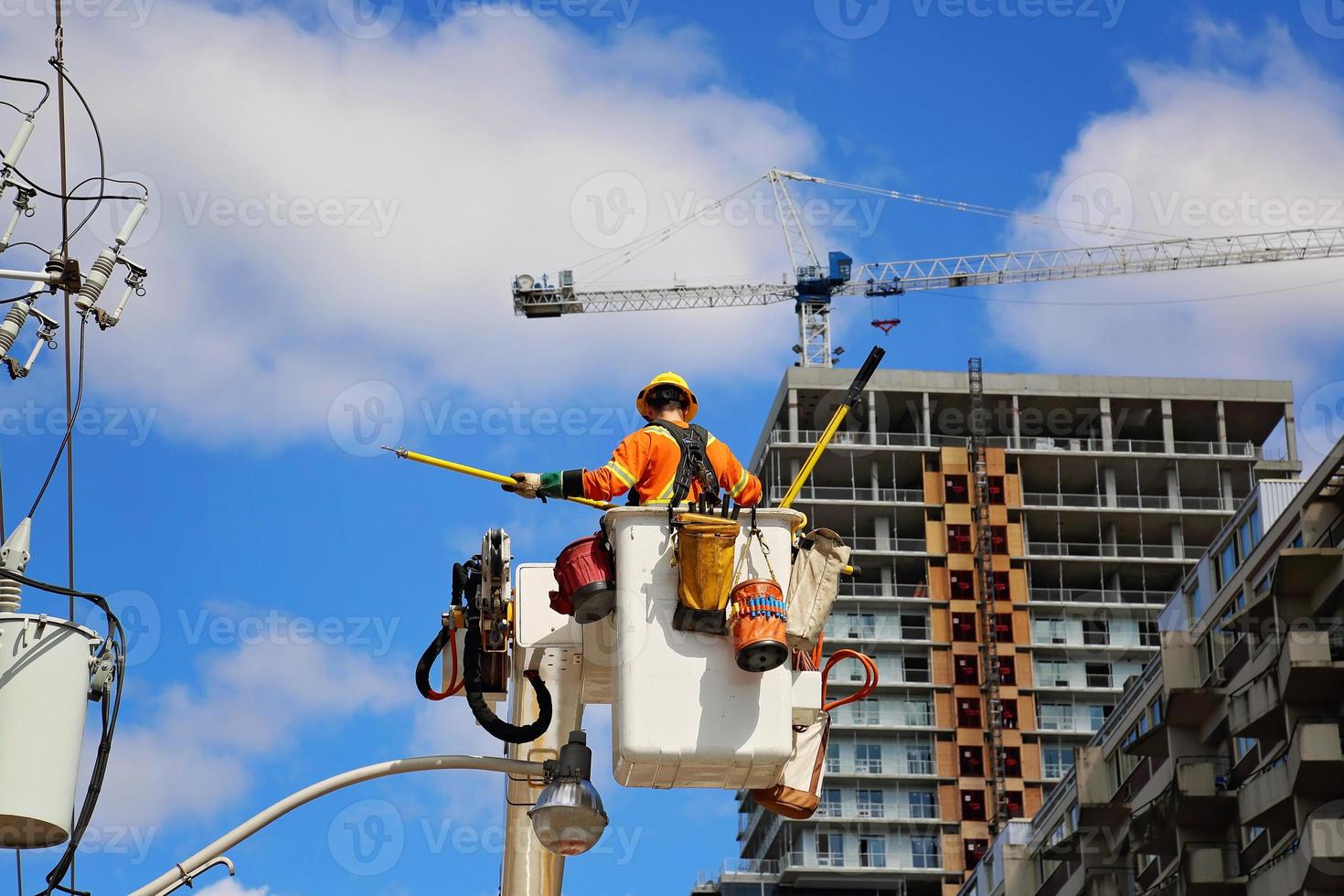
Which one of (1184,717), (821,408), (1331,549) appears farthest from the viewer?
(821,408)

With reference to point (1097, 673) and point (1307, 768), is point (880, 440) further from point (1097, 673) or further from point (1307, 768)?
point (1307, 768)

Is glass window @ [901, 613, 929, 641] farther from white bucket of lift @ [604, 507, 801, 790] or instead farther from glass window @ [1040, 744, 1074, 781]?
white bucket of lift @ [604, 507, 801, 790]

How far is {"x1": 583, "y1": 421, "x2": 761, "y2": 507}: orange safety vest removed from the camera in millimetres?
11977

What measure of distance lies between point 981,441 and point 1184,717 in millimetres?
98876

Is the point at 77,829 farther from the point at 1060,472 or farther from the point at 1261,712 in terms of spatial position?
the point at 1060,472

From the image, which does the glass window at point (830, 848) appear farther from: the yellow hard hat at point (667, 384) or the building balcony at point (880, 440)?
the yellow hard hat at point (667, 384)

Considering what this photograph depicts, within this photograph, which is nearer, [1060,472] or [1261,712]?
[1261,712]

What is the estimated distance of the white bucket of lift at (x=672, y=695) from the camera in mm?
10312

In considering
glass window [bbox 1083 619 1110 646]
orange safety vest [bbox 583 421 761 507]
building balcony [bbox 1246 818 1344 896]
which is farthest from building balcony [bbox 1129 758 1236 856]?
glass window [bbox 1083 619 1110 646]

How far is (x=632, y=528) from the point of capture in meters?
10.8

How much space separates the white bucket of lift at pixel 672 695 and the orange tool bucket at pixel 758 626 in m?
0.17

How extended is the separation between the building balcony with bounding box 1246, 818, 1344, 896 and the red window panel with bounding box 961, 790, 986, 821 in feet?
313

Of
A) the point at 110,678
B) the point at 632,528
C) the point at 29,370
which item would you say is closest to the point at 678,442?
the point at 632,528

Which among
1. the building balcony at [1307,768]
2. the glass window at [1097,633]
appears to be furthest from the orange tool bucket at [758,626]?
the glass window at [1097,633]
